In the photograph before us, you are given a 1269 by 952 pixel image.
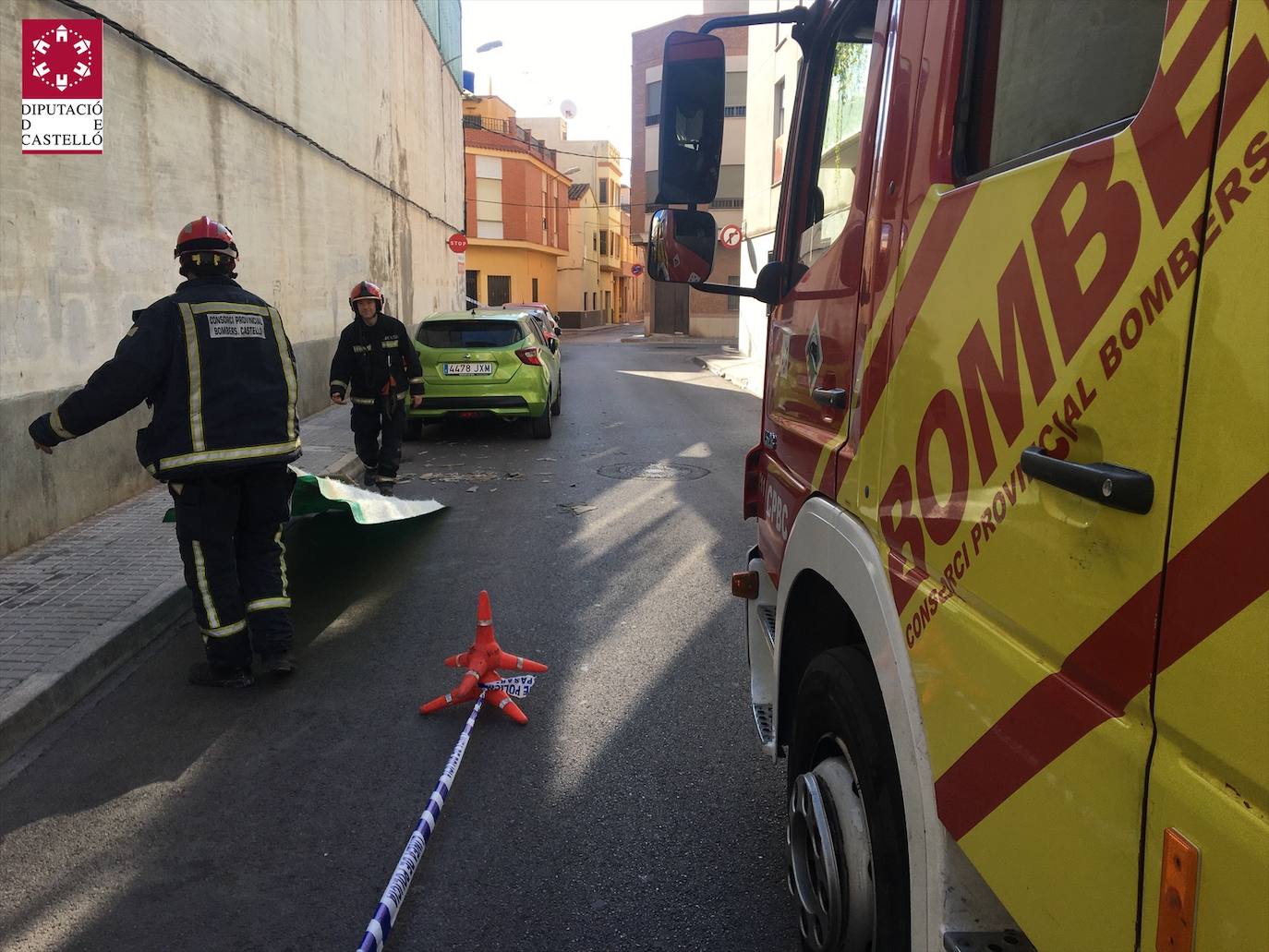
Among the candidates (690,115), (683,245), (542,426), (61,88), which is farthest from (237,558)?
(542,426)

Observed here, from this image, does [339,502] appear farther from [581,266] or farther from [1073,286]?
[581,266]

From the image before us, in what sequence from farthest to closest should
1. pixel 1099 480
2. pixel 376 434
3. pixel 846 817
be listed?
pixel 376 434, pixel 846 817, pixel 1099 480

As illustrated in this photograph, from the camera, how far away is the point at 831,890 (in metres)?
2.14

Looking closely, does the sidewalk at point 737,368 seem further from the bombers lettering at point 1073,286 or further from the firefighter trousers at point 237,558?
the bombers lettering at point 1073,286

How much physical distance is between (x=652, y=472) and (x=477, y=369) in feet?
9.65

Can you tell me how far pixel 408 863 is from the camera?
293 centimetres

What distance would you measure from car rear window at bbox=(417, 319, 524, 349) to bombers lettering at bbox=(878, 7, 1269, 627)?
415 inches

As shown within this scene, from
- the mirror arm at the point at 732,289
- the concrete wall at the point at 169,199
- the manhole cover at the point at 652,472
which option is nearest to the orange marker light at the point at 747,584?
the mirror arm at the point at 732,289

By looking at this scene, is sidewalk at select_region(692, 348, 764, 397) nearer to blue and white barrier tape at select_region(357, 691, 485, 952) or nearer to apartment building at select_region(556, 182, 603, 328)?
blue and white barrier tape at select_region(357, 691, 485, 952)

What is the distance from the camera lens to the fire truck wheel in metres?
1.90

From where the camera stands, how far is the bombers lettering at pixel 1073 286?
3.57 feet

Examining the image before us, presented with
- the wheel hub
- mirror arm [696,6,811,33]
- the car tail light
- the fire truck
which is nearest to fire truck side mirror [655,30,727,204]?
mirror arm [696,6,811,33]

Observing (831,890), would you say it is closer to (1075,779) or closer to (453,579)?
(1075,779)

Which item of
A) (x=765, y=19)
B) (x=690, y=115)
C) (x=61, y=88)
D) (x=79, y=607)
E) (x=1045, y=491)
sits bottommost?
(x=79, y=607)
